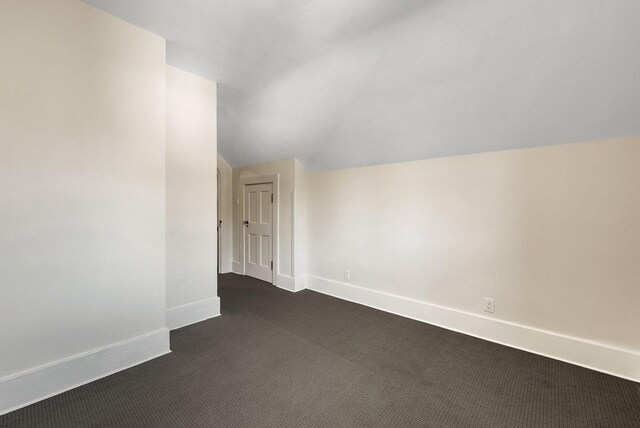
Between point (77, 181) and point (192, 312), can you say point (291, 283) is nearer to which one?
point (192, 312)

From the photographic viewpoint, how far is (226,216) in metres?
4.83

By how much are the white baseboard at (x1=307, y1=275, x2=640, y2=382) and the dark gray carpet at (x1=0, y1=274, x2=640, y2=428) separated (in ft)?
0.30

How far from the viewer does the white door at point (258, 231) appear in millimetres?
4129

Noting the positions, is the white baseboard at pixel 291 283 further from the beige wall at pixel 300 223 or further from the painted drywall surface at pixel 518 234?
the painted drywall surface at pixel 518 234

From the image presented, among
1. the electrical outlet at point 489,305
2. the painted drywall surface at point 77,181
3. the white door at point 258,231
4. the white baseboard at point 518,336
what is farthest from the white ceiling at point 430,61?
the white door at point 258,231

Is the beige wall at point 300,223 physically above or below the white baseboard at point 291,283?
above

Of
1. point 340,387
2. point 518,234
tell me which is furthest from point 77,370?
point 518,234

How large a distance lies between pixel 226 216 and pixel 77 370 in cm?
325

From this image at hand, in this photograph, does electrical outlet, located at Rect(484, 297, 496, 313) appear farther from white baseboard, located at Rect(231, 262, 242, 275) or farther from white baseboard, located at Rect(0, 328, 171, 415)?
white baseboard, located at Rect(231, 262, 242, 275)

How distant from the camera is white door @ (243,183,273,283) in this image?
163 inches

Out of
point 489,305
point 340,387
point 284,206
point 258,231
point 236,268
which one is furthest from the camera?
point 236,268

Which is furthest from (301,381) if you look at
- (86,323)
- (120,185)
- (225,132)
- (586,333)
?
(225,132)

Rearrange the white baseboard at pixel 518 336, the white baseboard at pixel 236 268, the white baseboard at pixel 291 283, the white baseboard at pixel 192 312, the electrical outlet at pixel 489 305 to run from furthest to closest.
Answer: the white baseboard at pixel 236 268
the white baseboard at pixel 291 283
the white baseboard at pixel 192 312
the electrical outlet at pixel 489 305
the white baseboard at pixel 518 336

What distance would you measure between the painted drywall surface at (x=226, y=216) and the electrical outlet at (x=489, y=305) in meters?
3.96
